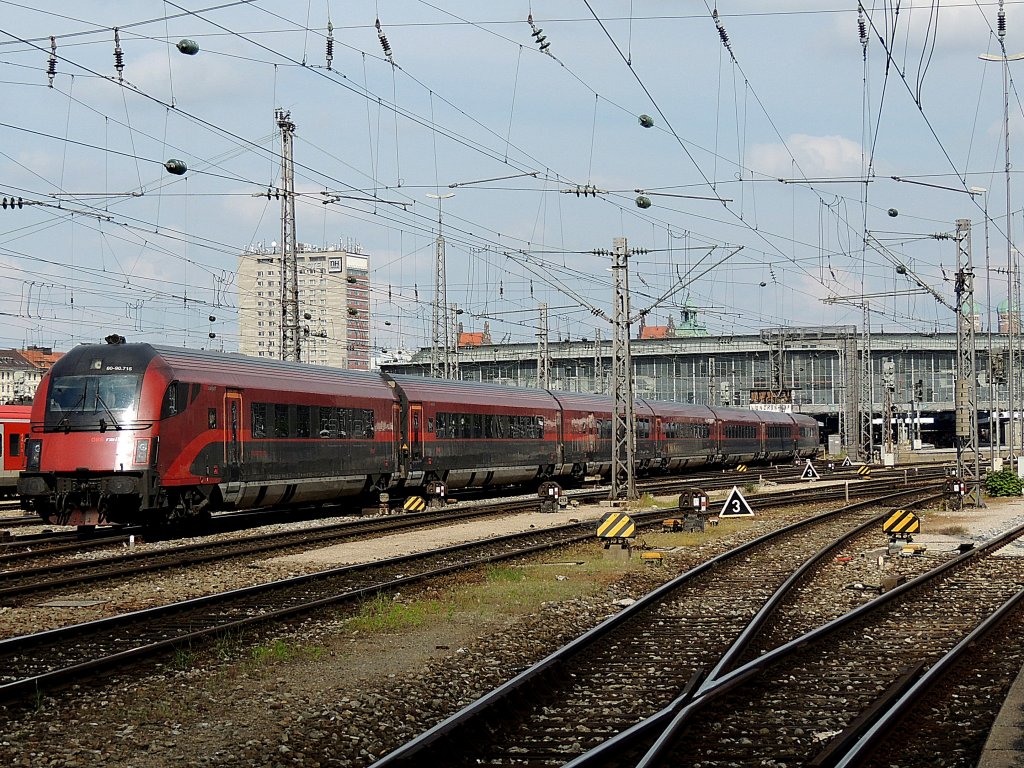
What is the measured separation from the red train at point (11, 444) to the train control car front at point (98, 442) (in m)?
17.4

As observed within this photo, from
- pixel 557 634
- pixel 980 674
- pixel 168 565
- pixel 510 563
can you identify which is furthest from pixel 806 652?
pixel 168 565

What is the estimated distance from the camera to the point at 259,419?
2645 centimetres

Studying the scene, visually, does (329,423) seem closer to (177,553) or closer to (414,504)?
(414,504)

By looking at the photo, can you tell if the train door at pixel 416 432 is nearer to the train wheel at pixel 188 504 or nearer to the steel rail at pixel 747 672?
the train wheel at pixel 188 504

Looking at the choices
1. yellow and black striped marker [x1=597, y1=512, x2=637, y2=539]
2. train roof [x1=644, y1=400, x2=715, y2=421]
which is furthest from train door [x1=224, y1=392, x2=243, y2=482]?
train roof [x1=644, y1=400, x2=715, y2=421]

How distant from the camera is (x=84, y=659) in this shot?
11836 millimetres

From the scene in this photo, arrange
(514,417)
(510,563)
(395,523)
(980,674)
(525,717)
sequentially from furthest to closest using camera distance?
(514,417) → (395,523) → (510,563) → (980,674) → (525,717)

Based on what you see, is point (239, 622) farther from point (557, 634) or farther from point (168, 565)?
point (168, 565)

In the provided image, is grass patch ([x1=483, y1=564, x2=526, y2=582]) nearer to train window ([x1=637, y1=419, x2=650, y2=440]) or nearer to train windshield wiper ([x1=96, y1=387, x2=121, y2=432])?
train windshield wiper ([x1=96, y1=387, x2=121, y2=432])

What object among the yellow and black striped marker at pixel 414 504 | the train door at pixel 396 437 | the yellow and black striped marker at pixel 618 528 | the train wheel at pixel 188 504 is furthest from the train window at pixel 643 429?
the yellow and black striped marker at pixel 618 528

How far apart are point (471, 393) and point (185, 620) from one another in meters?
24.6

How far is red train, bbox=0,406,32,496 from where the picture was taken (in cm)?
3991

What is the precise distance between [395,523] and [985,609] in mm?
15539

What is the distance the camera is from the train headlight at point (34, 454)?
23.5 meters
